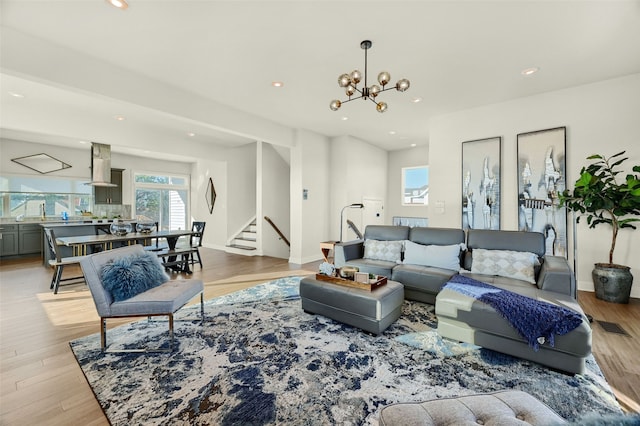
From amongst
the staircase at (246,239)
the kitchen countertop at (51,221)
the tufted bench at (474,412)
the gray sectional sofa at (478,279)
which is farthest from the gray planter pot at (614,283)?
the kitchen countertop at (51,221)

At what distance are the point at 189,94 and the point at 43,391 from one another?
12.4ft

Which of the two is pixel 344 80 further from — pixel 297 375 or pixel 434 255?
pixel 297 375

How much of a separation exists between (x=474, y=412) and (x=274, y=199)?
6.57 m

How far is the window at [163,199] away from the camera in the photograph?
861cm

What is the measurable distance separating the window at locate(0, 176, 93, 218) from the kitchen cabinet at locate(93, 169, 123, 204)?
0.27m

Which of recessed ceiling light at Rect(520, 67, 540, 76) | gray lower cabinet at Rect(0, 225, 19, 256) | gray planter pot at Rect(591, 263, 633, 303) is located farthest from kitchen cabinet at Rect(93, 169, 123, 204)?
gray planter pot at Rect(591, 263, 633, 303)

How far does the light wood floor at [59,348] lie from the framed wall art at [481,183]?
1606 millimetres

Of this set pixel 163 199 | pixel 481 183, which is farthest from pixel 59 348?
pixel 163 199

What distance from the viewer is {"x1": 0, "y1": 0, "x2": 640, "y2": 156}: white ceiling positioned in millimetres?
2408

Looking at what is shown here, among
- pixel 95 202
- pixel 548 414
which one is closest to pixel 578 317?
pixel 548 414

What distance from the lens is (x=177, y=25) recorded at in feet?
8.55

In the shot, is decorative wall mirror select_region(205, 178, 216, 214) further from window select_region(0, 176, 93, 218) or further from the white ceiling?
the white ceiling

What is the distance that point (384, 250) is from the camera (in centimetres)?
396

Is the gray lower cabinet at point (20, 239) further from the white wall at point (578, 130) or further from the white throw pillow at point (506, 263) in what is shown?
the white wall at point (578, 130)
